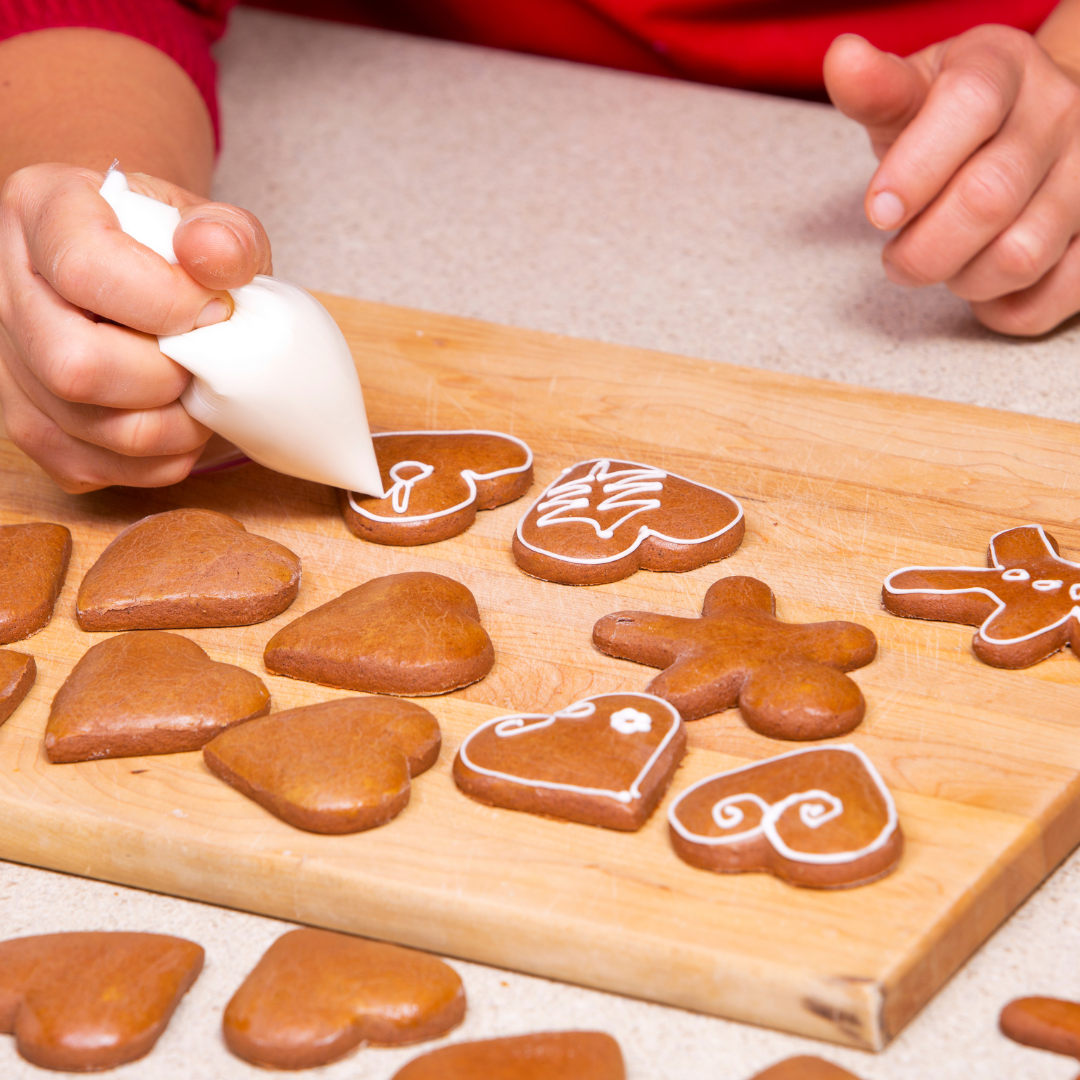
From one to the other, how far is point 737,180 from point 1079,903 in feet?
3.98

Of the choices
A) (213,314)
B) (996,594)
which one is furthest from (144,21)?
(996,594)

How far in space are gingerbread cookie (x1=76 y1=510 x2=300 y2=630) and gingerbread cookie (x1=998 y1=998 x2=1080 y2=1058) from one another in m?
0.60

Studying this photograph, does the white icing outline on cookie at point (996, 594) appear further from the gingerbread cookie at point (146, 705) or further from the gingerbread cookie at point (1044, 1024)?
the gingerbread cookie at point (146, 705)

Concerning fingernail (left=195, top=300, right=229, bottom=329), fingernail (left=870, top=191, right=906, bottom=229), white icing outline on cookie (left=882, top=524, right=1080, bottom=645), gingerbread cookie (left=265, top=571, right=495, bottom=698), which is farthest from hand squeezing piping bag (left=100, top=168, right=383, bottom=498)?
fingernail (left=870, top=191, right=906, bottom=229)

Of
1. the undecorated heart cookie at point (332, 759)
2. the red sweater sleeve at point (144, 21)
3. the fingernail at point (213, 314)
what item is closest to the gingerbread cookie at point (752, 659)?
the undecorated heart cookie at point (332, 759)

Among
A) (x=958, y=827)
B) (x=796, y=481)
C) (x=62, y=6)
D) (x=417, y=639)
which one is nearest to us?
(x=958, y=827)

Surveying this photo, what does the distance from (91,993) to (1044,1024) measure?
532mm

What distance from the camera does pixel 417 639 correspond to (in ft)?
3.03

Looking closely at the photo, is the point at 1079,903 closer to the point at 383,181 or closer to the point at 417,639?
the point at 417,639

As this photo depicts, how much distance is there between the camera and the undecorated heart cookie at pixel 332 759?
80cm

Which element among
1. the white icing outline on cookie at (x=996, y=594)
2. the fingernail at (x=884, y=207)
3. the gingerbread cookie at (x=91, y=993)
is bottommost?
the gingerbread cookie at (x=91, y=993)

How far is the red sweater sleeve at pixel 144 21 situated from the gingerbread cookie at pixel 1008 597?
43.7 inches

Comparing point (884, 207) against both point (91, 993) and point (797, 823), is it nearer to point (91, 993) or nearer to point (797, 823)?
point (797, 823)

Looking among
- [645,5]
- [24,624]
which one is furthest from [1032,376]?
[24,624]
